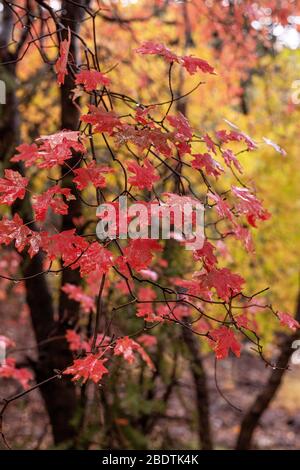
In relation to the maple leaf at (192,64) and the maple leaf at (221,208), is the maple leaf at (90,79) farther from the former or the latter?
the maple leaf at (221,208)

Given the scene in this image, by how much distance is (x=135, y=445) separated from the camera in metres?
4.32

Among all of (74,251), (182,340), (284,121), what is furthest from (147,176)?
(284,121)

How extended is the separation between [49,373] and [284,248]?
3.75m

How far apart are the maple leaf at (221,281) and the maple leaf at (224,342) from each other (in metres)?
0.15

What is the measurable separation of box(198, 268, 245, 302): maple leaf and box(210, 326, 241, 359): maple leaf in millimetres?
149

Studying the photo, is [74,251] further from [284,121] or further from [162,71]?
[284,121]

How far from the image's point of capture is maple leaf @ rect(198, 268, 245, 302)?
1.79m

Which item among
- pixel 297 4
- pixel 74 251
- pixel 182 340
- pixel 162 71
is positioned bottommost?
pixel 182 340

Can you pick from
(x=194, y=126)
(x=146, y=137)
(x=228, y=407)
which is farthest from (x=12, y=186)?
(x=228, y=407)

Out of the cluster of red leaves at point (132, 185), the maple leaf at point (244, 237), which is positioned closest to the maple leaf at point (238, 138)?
the cluster of red leaves at point (132, 185)

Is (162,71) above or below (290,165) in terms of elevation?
above

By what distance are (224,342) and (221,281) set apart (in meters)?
0.23

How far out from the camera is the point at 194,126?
8.38ft

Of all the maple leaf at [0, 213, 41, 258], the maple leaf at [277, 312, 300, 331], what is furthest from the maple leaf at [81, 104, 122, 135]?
the maple leaf at [277, 312, 300, 331]
